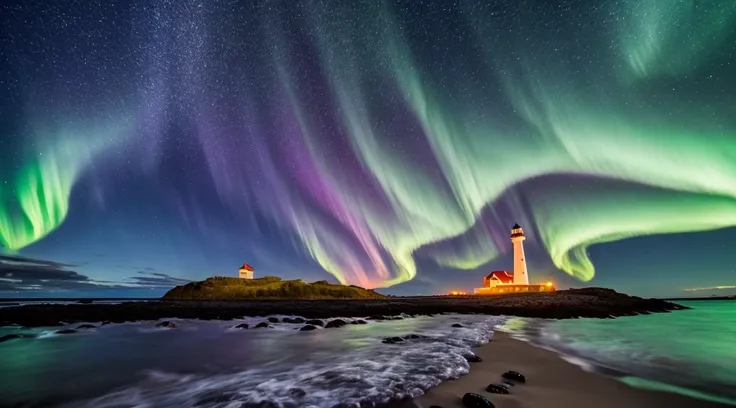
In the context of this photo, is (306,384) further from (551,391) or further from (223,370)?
(551,391)

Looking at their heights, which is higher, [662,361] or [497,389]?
[497,389]

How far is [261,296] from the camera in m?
80.2

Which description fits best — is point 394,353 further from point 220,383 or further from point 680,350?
point 680,350

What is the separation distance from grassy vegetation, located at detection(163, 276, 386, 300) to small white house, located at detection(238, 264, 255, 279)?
12410 mm

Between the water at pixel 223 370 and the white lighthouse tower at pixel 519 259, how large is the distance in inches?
2633

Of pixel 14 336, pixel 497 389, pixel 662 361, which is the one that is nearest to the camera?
pixel 497 389

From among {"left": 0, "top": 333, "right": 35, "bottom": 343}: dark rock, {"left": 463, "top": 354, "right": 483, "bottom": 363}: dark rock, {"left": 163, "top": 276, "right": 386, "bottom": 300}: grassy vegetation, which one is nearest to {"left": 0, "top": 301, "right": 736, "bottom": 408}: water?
{"left": 463, "top": 354, "right": 483, "bottom": 363}: dark rock

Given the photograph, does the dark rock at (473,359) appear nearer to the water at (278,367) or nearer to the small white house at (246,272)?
the water at (278,367)

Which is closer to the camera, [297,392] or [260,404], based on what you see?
[260,404]

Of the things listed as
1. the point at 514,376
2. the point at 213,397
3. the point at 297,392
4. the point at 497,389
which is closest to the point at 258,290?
the point at 213,397

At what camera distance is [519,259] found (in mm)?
76125

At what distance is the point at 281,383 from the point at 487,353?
22.0ft

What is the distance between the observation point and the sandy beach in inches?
242

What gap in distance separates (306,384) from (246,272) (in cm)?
10414
